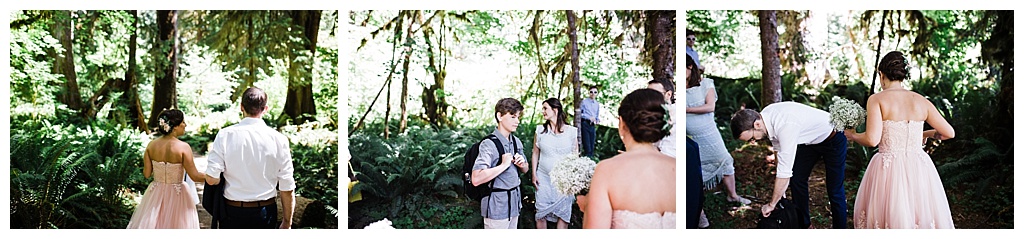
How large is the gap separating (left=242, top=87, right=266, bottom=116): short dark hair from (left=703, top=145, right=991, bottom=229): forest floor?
292 centimetres

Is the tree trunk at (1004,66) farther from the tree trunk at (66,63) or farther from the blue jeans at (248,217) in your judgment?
the tree trunk at (66,63)

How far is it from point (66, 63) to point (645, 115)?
18.6 ft

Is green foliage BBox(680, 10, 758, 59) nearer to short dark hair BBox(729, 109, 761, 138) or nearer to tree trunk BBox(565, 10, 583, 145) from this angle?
tree trunk BBox(565, 10, 583, 145)

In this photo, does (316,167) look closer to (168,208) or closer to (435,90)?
(435,90)

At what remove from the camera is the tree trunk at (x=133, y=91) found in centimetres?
750

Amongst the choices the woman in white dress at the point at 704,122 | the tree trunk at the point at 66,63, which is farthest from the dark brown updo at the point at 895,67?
the tree trunk at the point at 66,63

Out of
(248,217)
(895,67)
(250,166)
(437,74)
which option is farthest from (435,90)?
(895,67)

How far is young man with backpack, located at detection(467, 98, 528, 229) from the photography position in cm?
484

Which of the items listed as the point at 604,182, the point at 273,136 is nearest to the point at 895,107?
the point at 604,182

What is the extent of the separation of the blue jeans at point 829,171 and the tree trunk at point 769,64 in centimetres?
106

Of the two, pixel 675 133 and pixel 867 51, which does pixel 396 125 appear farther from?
pixel 867 51

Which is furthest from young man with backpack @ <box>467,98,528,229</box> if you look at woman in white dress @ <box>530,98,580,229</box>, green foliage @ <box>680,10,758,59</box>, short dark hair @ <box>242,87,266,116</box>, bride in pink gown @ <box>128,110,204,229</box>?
green foliage @ <box>680,10,758,59</box>

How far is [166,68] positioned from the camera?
752 cm

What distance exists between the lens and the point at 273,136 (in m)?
4.68
